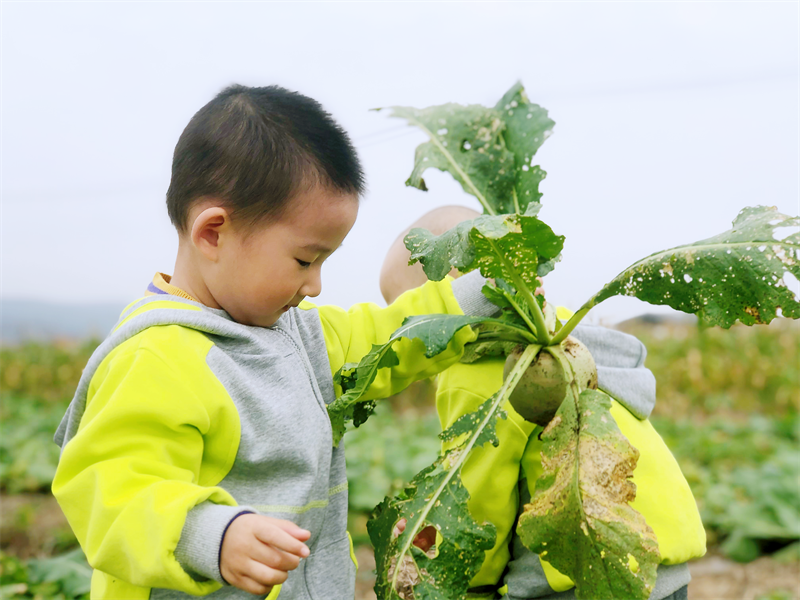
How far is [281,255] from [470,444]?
51cm

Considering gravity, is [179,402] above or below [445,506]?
above

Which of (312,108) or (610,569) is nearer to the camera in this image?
(610,569)

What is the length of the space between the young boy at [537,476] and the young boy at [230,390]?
155mm

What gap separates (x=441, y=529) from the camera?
1.22 meters

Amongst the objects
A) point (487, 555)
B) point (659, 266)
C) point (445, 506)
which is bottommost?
point (487, 555)

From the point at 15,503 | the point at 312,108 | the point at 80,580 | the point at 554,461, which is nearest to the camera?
the point at 554,461

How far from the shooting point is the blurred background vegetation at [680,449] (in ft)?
9.91

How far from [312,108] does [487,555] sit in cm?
102

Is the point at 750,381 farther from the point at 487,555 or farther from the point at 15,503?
the point at 15,503

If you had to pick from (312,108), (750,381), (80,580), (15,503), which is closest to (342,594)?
(312,108)

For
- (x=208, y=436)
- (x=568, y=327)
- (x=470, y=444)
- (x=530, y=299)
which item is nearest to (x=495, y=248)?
(x=530, y=299)

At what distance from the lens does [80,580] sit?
2.50m

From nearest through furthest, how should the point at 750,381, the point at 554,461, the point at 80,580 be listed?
the point at 554,461 < the point at 80,580 < the point at 750,381

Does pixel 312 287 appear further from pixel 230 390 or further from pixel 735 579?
pixel 735 579
